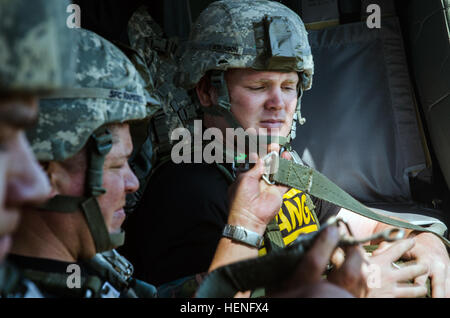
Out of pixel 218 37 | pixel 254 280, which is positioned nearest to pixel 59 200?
pixel 254 280

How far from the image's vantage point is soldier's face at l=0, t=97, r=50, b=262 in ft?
1.61

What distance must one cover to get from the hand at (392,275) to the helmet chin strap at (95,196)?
0.80 m

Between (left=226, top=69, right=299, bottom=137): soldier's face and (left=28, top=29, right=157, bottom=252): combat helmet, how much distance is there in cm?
62

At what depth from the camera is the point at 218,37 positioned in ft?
6.21

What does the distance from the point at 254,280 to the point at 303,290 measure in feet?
0.44

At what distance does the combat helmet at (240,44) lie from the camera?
183cm

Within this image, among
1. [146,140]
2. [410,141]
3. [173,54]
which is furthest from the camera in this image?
[410,141]

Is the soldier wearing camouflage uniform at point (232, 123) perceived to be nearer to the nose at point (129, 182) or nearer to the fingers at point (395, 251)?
the fingers at point (395, 251)

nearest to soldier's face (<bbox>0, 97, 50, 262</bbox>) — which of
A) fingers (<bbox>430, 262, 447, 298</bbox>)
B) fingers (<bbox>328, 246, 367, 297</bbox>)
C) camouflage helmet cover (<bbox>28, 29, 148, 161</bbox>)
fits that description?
camouflage helmet cover (<bbox>28, 29, 148, 161</bbox>)

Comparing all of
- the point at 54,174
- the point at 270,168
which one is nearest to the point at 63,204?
the point at 54,174

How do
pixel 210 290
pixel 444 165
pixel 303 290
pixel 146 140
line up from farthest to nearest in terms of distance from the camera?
1. pixel 444 165
2. pixel 146 140
3. pixel 210 290
4. pixel 303 290

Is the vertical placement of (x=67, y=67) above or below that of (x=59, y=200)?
above

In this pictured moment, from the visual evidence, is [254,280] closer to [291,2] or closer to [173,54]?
[173,54]

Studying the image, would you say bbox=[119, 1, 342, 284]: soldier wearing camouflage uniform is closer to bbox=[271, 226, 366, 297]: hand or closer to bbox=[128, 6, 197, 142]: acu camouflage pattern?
bbox=[128, 6, 197, 142]: acu camouflage pattern
